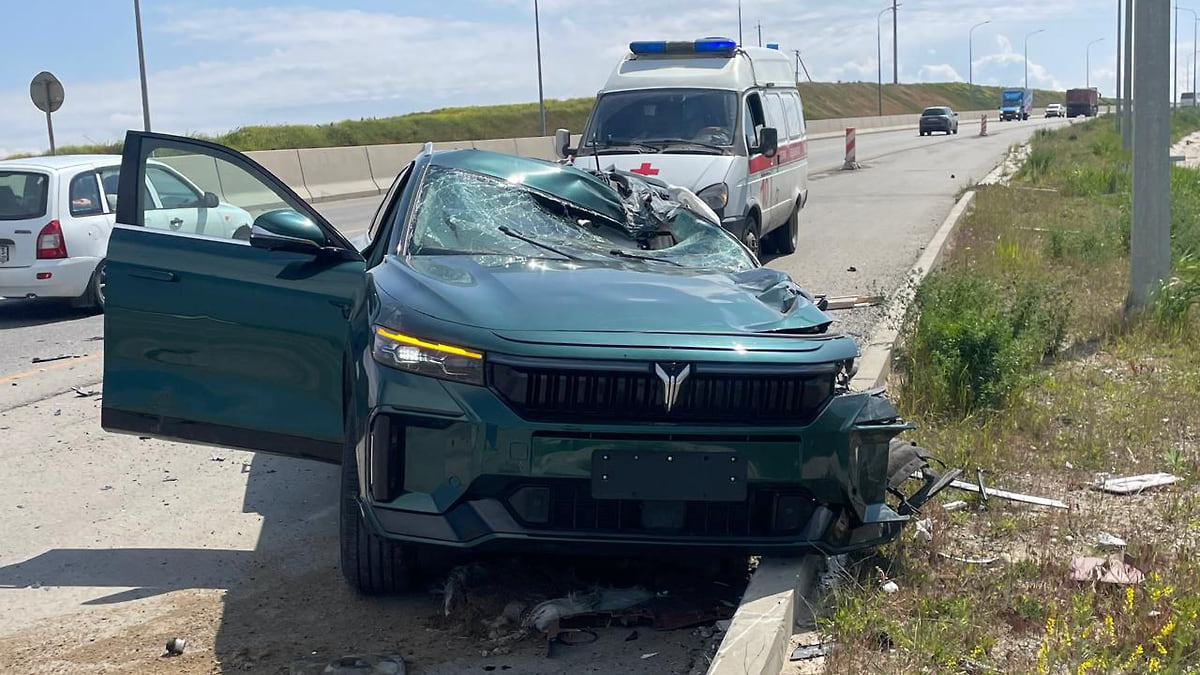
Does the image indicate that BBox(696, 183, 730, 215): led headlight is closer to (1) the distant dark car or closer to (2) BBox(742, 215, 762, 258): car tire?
(2) BBox(742, 215, 762, 258): car tire

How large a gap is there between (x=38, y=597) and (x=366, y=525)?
1.48 m

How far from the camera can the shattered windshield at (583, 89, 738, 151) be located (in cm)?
1270

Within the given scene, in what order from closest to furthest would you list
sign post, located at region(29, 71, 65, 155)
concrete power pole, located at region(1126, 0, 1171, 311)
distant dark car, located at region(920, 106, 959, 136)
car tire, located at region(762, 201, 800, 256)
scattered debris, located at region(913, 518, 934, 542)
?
scattered debris, located at region(913, 518, 934, 542) → concrete power pole, located at region(1126, 0, 1171, 311) → car tire, located at region(762, 201, 800, 256) → sign post, located at region(29, 71, 65, 155) → distant dark car, located at region(920, 106, 959, 136)

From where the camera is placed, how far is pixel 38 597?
4859mm

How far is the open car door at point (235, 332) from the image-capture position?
5.21 m

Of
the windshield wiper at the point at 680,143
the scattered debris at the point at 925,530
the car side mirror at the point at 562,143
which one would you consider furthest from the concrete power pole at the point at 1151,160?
the car side mirror at the point at 562,143

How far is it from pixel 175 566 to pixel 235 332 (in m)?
0.95

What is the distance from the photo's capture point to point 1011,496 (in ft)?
17.9

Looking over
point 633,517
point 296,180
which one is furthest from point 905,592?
point 296,180

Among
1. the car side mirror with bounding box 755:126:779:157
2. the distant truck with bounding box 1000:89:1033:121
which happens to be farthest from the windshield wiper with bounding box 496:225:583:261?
the distant truck with bounding box 1000:89:1033:121

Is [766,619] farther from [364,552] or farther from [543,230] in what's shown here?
[543,230]

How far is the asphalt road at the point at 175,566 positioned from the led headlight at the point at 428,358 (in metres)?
0.89

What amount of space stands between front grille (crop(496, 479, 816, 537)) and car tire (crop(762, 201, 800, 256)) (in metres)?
11.6

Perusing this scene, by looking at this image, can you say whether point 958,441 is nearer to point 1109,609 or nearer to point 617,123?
point 1109,609
